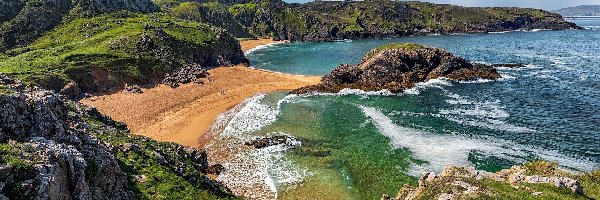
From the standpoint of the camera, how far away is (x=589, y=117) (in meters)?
56.4

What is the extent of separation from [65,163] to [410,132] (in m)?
42.4

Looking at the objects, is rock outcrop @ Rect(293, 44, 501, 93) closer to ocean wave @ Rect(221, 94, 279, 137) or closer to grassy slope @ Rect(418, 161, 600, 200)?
ocean wave @ Rect(221, 94, 279, 137)

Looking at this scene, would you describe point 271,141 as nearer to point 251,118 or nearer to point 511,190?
point 251,118

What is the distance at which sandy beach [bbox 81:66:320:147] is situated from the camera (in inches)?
2169

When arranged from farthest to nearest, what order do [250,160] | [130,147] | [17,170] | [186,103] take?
1. [186,103]
2. [250,160]
3. [130,147]
4. [17,170]

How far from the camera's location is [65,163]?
54.5ft

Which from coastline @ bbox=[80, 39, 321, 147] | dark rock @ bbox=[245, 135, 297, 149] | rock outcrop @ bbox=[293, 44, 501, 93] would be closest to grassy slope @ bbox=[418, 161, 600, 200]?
dark rock @ bbox=[245, 135, 297, 149]

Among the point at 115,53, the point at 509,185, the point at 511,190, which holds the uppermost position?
the point at 115,53

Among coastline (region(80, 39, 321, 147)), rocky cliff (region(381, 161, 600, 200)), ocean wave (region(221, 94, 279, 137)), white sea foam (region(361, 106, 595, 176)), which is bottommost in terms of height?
white sea foam (region(361, 106, 595, 176))

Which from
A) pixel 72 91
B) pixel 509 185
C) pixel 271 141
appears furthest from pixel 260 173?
pixel 72 91

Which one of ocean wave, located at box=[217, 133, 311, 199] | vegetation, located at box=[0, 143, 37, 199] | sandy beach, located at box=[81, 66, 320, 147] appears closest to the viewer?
vegetation, located at box=[0, 143, 37, 199]

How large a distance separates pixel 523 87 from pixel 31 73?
8286 cm

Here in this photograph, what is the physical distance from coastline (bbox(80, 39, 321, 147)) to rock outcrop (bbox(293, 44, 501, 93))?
26.4 feet

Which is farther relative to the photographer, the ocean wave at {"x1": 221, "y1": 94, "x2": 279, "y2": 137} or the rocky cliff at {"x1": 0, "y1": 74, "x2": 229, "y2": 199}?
the ocean wave at {"x1": 221, "y1": 94, "x2": 279, "y2": 137}
